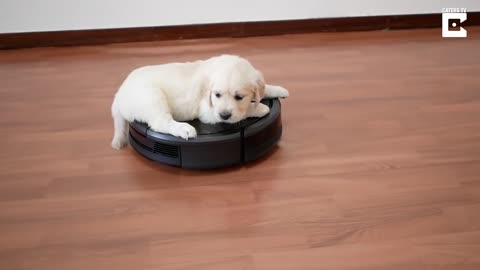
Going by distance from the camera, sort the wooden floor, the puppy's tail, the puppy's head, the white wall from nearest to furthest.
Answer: the wooden floor
the puppy's head
the puppy's tail
the white wall

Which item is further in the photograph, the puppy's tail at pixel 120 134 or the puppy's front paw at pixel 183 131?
the puppy's tail at pixel 120 134

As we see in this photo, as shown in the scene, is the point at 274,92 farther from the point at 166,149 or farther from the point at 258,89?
the point at 166,149

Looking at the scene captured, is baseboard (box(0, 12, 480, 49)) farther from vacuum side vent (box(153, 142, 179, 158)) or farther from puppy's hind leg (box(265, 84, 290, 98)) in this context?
vacuum side vent (box(153, 142, 179, 158))

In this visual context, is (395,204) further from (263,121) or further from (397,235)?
(263,121)

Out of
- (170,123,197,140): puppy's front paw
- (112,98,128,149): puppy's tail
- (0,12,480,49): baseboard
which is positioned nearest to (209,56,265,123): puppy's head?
(170,123,197,140): puppy's front paw

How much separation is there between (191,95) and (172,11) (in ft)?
5.72

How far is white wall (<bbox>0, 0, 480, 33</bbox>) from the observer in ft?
10.2

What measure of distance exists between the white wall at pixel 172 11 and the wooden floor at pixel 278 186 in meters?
0.64

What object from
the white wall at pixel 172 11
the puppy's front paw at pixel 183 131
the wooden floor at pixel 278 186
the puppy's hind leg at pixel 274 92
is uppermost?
the white wall at pixel 172 11

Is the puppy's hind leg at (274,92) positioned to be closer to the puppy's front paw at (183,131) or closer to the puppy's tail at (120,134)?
the puppy's front paw at (183,131)

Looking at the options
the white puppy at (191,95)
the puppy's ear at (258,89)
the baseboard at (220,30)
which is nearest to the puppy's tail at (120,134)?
the white puppy at (191,95)

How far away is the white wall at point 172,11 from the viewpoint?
3.11 meters

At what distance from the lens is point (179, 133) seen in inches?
65.1

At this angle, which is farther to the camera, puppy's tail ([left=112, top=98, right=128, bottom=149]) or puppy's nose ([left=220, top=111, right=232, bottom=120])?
puppy's tail ([left=112, top=98, right=128, bottom=149])
